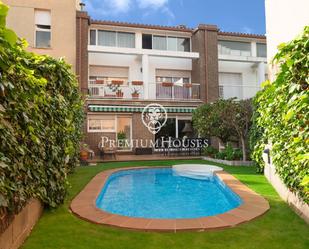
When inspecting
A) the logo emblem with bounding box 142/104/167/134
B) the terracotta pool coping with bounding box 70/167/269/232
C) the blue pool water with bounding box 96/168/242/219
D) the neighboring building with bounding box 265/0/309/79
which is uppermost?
the neighboring building with bounding box 265/0/309/79

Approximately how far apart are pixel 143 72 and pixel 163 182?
48.3 feet

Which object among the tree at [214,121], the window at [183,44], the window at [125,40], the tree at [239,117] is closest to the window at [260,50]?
the window at [183,44]

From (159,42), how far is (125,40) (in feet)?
11.5

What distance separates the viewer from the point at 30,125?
508cm

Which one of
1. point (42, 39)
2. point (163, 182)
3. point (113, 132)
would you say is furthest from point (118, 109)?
point (163, 182)

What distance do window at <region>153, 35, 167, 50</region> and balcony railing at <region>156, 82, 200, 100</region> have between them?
4.35m

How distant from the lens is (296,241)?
5.61 meters

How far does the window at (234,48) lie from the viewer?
A: 30.7m

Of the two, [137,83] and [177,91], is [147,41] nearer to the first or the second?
[137,83]

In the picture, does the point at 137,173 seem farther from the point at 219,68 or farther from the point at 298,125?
the point at 219,68

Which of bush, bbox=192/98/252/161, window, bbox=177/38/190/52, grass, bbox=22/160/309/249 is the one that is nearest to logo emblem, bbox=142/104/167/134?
bush, bbox=192/98/252/161

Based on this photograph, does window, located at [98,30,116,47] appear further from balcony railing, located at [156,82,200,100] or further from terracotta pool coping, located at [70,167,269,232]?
terracotta pool coping, located at [70,167,269,232]

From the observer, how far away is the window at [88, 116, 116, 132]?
25984 mm

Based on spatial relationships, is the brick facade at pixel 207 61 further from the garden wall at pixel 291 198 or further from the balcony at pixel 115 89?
the garden wall at pixel 291 198
